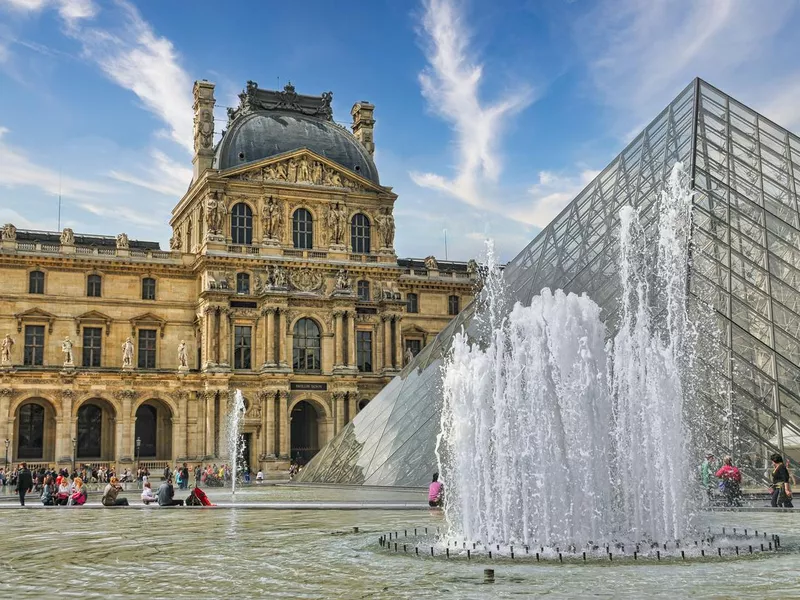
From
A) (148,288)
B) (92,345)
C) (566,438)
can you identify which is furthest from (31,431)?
(566,438)

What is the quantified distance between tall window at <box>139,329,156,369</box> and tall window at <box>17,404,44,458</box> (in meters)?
5.31

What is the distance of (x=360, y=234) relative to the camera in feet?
174

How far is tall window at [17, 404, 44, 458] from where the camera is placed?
46625mm

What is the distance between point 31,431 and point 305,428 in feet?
45.6

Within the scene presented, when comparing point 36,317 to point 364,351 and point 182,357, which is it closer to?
point 182,357

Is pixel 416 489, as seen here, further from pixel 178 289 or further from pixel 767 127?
pixel 178 289

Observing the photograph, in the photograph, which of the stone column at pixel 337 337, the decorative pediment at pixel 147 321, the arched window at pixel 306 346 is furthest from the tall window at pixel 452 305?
the decorative pediment at pixel 147 321

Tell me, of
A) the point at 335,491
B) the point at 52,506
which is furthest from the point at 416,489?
the point at 52,506

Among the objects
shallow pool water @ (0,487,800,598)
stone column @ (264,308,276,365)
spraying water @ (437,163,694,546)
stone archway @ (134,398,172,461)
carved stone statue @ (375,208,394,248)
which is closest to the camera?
shallow pool water @ (0,487,800,598)

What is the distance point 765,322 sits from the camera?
2103cm

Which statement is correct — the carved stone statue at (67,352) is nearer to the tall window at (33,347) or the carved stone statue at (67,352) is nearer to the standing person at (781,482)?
the tall window at (33,347)

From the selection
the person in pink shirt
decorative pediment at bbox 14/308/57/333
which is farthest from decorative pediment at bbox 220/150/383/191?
the person in pink shirt

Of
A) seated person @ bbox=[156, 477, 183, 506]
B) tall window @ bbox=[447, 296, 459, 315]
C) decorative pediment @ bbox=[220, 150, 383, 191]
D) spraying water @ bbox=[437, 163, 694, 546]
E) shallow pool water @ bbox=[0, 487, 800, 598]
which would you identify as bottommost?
shallow pool water @ bbox=[0, 487, 800, 598]

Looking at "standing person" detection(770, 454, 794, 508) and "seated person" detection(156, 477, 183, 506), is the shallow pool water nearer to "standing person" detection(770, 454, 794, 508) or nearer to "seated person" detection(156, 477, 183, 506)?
"standing person" detection(770, 454, 794, 508)
